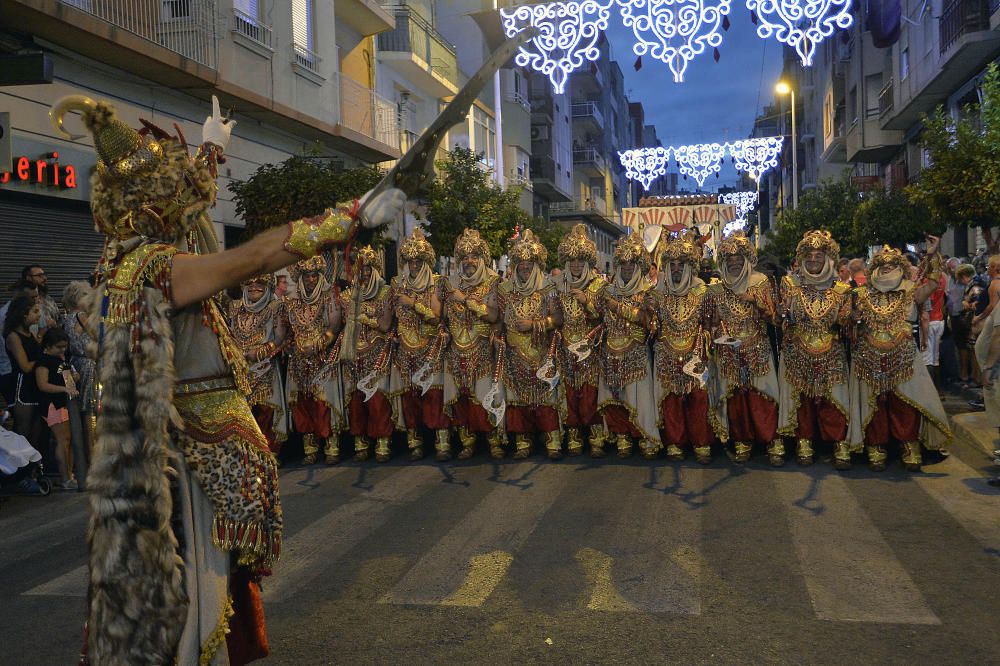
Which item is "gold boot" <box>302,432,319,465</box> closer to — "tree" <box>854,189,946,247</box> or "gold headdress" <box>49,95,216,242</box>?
"gold headdress" <box>49,95,216,242</box>

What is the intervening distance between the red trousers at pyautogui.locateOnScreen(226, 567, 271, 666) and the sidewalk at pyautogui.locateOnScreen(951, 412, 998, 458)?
766 cm

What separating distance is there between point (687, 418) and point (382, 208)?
21.4ft

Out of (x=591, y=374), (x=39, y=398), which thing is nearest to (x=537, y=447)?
(x=591, y=374)

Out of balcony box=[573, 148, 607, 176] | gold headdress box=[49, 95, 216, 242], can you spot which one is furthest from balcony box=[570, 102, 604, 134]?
gold headdress box=[49, 95, 216, 242]

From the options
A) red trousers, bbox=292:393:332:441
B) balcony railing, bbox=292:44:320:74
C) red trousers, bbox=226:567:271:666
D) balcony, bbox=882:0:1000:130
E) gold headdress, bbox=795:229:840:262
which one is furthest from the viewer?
balcony railing, bbox=292:44:320:74

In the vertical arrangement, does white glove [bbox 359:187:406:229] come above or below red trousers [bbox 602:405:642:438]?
above

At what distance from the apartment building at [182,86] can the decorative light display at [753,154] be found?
12.9 meters

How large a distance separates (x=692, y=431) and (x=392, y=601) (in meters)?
4.54

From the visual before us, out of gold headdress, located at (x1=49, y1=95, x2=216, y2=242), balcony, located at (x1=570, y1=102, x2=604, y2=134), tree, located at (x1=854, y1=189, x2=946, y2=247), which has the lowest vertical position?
gold headdress, located at (x1=49, y1=95, x2=216, y2=242)

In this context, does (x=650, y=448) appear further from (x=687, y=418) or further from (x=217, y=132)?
(x=217, y=132)

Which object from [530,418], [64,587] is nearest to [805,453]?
[530,418]

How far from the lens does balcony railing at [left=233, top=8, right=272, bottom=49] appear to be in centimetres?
1671

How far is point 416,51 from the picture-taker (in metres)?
26.3

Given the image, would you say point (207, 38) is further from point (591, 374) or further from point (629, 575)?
point (629, 575)
